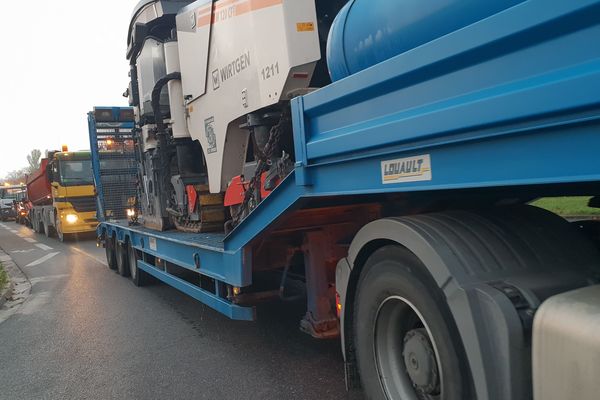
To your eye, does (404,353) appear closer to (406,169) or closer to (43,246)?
(406,169)

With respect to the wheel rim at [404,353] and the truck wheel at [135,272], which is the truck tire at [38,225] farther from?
the wheel rim at [404,353]

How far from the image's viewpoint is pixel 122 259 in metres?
9.38

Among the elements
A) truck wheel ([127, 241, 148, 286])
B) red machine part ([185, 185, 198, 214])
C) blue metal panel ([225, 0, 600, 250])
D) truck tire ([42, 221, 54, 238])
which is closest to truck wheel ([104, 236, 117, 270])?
truck wheel ([127, 241, 148, 286])

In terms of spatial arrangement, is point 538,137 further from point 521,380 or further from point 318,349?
point 318,349

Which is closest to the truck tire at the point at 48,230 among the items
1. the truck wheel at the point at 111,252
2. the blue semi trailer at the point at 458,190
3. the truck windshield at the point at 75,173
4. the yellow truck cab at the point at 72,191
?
the yellow truck cab at the point at 72,191

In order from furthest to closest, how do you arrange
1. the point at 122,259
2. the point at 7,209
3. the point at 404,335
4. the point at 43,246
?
the point at 7,209 → the point at 43,246 → the point at 122,259 → the point at 404,335

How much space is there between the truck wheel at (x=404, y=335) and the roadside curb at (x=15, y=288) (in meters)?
7.02

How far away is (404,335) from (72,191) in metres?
17.2

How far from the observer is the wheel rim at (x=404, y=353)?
2.39m

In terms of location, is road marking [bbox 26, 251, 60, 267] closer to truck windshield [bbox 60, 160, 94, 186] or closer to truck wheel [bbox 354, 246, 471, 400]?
truck windshield [bbox 60, 160, 94, 186]

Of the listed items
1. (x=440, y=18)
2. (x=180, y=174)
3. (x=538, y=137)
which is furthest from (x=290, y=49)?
(x=180, y=174)

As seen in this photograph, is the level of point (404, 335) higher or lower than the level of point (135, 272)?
higher

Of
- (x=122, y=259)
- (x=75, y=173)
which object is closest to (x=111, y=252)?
(x=122, y=259)

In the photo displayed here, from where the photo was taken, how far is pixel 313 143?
295cm
